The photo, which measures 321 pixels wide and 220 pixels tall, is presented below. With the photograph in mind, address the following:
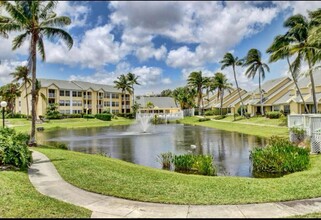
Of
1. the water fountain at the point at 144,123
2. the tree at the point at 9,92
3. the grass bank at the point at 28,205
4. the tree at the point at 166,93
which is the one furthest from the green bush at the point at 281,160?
the tree at the point at 166,93

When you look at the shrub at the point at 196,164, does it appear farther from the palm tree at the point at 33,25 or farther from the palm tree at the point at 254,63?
the palm tree at the point at 254,63

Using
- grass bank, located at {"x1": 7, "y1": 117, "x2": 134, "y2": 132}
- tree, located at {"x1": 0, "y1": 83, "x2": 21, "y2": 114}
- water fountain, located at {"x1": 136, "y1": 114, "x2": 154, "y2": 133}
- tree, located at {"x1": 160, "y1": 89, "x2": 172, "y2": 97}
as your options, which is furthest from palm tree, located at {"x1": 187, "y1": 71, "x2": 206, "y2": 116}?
tree, located at {"x1": 160, "y1": 89, "x2": 172, "y2": 97}

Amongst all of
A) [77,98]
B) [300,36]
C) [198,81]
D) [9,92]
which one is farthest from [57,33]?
[77,98]

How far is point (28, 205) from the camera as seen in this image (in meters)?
7.47

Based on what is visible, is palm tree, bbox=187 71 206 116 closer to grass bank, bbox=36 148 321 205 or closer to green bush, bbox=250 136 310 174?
green bush, bbox=250 136 310 174

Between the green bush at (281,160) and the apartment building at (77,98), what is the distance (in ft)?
202

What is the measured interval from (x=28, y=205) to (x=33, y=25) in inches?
678

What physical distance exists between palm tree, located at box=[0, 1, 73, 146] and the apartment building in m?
49.1

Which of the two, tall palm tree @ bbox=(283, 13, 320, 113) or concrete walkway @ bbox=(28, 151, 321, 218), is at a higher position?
tall palm tree @ bbox=(283, 13, 320, 113)

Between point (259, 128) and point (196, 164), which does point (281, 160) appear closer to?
point (196, 164)

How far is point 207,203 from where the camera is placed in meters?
8.00

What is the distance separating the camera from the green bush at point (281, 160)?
46.2 ft

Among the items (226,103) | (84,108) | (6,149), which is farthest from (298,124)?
(84,108)

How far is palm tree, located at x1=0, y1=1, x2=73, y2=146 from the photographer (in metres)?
20.0
